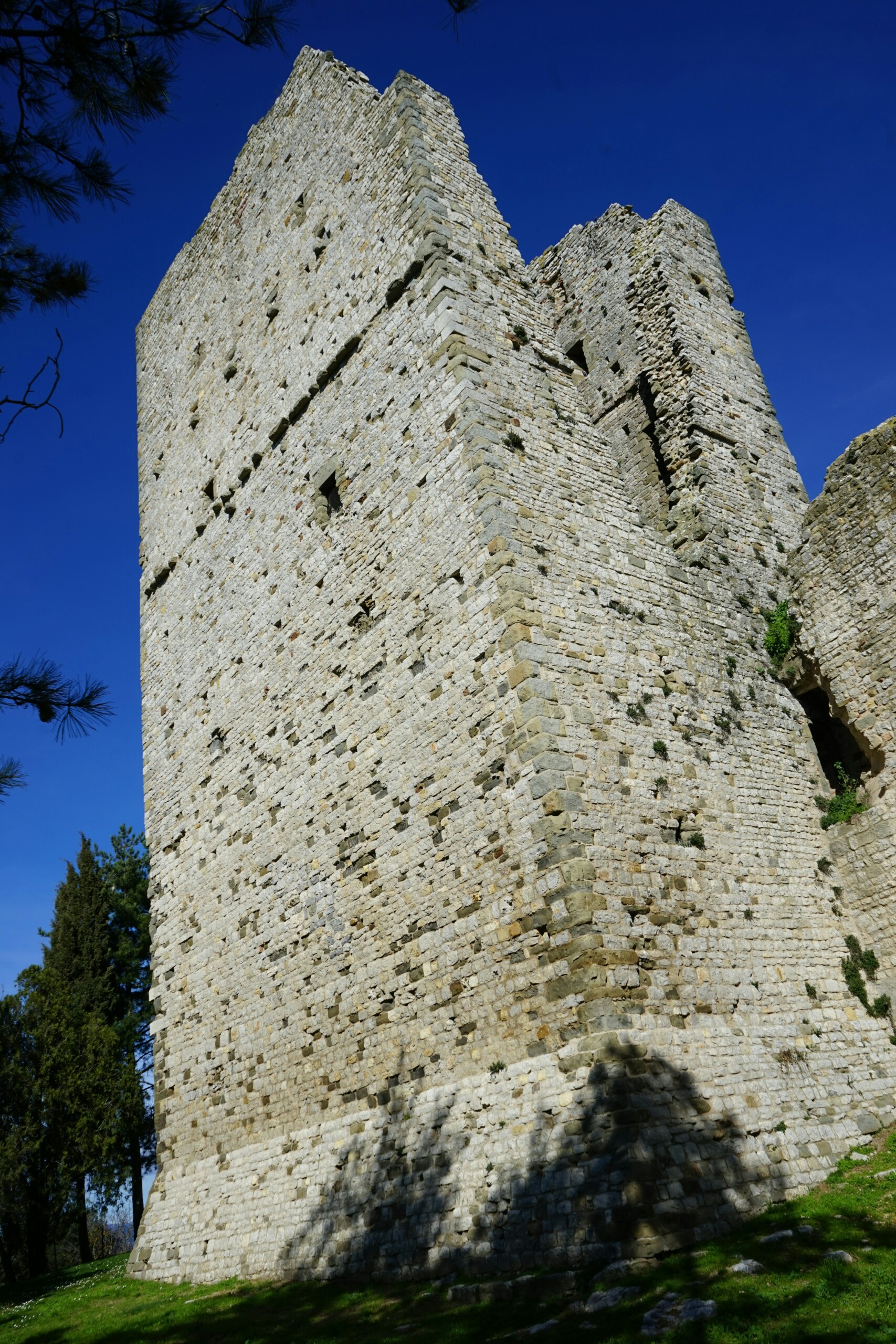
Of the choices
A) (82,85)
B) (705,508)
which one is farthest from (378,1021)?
(82,85)

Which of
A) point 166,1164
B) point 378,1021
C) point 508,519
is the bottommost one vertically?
point 166,1164

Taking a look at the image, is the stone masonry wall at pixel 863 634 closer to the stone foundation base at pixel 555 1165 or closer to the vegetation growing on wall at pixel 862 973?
the vegetation growing on wall at pixel 862 973

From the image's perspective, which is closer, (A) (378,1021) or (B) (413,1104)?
(B) (413,1104)

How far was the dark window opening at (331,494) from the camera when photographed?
10448 millimetres

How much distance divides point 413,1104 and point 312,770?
3.55 meters

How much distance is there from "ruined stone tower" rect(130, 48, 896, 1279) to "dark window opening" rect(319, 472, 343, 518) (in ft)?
0.56

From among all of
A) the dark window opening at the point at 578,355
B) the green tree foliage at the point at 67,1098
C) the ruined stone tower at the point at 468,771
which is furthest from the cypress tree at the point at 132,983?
the dark window opening at the point at 578,355

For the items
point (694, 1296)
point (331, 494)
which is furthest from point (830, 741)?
point (694, 1296)

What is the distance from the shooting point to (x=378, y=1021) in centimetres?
812

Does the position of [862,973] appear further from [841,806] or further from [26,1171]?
[26,1171]

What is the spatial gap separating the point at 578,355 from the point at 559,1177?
12221 mm

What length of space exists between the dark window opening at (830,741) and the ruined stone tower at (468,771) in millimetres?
785

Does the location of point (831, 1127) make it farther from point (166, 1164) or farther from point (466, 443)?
point (166, 1164)

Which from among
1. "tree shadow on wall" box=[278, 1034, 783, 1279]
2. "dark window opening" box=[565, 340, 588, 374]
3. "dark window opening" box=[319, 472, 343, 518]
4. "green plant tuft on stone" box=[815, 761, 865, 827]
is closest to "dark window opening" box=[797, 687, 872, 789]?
"green plant tuft on stone" box=[815, 761, 865, 827]
